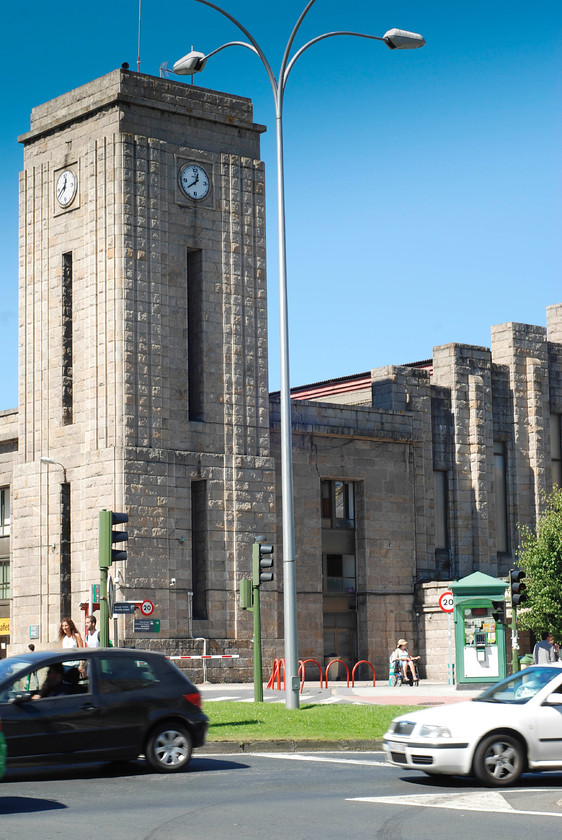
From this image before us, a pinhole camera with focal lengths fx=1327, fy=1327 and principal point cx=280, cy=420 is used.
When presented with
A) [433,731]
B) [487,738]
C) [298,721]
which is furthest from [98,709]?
[298,721]

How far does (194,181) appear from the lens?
41.9 metres

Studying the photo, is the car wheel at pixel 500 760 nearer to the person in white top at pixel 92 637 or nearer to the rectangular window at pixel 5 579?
the person in white top at pixel 92 637

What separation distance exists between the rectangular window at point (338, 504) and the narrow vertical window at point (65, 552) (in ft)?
29.5

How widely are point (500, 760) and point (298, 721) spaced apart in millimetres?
7300

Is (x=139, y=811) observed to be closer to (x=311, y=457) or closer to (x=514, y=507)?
(x=311, y=457)

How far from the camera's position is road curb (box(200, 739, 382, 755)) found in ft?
63.3

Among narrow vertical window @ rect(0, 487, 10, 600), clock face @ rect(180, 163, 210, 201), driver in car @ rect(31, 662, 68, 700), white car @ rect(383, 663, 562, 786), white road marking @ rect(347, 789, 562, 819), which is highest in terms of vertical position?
clock face @ rect(180, 163, 210, 201)

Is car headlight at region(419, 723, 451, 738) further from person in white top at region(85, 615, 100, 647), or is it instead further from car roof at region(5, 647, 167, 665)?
person in white top at region(85, 615, 100, 647)

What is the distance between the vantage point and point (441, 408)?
160ft

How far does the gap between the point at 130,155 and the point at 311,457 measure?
11.8 m

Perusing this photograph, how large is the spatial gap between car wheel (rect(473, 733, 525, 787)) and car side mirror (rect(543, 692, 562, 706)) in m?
0.63

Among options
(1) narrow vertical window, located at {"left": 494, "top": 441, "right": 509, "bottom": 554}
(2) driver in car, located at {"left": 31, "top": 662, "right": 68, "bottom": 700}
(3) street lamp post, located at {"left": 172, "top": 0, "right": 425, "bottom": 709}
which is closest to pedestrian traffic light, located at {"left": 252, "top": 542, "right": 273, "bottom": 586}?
(3) street lamp post, located at {"left": 172, "top": 0, "right": 425, "bottom": 709}

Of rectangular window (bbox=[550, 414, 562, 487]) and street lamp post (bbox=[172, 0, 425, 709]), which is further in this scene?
rectangular window (bbox=[550, 414, 562, 487])

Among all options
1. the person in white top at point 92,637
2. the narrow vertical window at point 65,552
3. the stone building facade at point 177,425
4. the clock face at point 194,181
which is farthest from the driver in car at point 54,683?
the clock face at point 194,181
